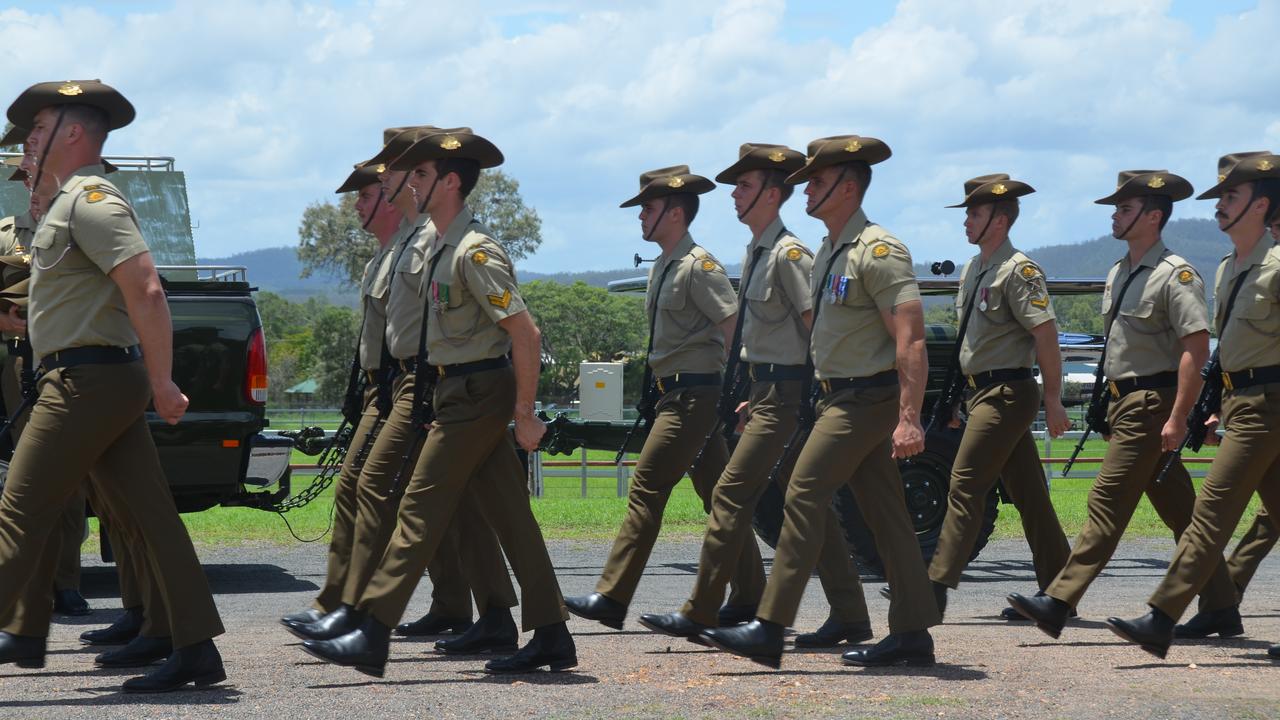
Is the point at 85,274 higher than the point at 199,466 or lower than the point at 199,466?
higher

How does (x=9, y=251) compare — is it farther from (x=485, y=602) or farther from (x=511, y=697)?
(x=511, y=697)

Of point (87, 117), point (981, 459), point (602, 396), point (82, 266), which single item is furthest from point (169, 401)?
point (602, 396)

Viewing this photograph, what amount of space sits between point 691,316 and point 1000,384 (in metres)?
1.45

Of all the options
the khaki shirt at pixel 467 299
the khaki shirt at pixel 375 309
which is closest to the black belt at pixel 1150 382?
the khaki shirt at pixel 467 299

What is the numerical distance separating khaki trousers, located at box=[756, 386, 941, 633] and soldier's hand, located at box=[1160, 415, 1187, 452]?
1.30 meters

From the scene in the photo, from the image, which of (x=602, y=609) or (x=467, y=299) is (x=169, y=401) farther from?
(x=602, y=609)

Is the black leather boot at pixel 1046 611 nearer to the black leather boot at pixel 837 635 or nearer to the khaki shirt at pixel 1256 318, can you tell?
the black leather boot at pixel 837 635

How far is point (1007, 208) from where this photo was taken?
8.20 meters

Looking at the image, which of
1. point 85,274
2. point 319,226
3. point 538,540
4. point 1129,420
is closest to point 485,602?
point 538,540

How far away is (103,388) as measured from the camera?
573cm

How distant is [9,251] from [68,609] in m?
1.82

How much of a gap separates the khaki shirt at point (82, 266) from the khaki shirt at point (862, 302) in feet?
8.65

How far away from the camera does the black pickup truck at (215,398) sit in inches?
364

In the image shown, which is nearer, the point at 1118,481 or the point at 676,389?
the point at 1118,481
